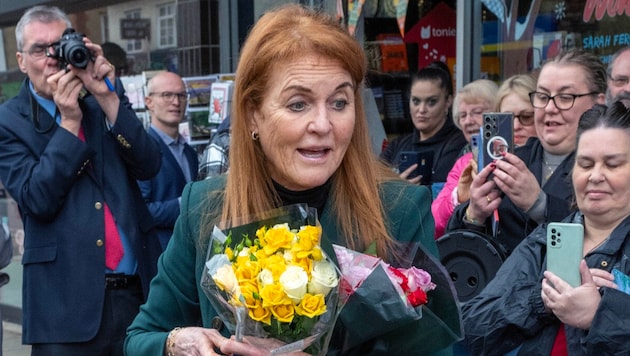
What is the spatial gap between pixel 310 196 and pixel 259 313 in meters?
0.49

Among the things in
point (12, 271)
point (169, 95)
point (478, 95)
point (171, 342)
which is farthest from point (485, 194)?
point (12, 271)

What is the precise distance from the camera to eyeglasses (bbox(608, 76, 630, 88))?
13.7ft

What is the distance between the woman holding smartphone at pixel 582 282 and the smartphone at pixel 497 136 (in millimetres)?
377

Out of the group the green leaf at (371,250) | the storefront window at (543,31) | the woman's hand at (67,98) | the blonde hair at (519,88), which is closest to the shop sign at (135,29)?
the storefront window at (543,31)

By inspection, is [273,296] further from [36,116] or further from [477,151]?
[36,116]

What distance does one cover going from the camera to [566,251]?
2814 mm

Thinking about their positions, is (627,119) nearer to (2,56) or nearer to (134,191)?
(134,191)

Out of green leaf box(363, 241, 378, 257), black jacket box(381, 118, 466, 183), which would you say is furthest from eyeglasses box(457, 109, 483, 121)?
green leaf box(363, 241, 378, 257)

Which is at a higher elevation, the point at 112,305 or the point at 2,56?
the point at 2,56

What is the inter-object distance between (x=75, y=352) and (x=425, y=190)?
238cm

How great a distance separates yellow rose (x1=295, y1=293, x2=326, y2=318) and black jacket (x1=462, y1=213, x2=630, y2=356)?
1136mm

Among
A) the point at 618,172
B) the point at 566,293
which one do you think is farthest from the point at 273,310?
the point at 618,172

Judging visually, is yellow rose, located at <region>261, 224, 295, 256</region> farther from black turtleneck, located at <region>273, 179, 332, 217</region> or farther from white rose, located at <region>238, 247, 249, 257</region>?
black turtleneck, located at <region>273, 179, 332, 217</region>

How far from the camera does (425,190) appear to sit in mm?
2318
